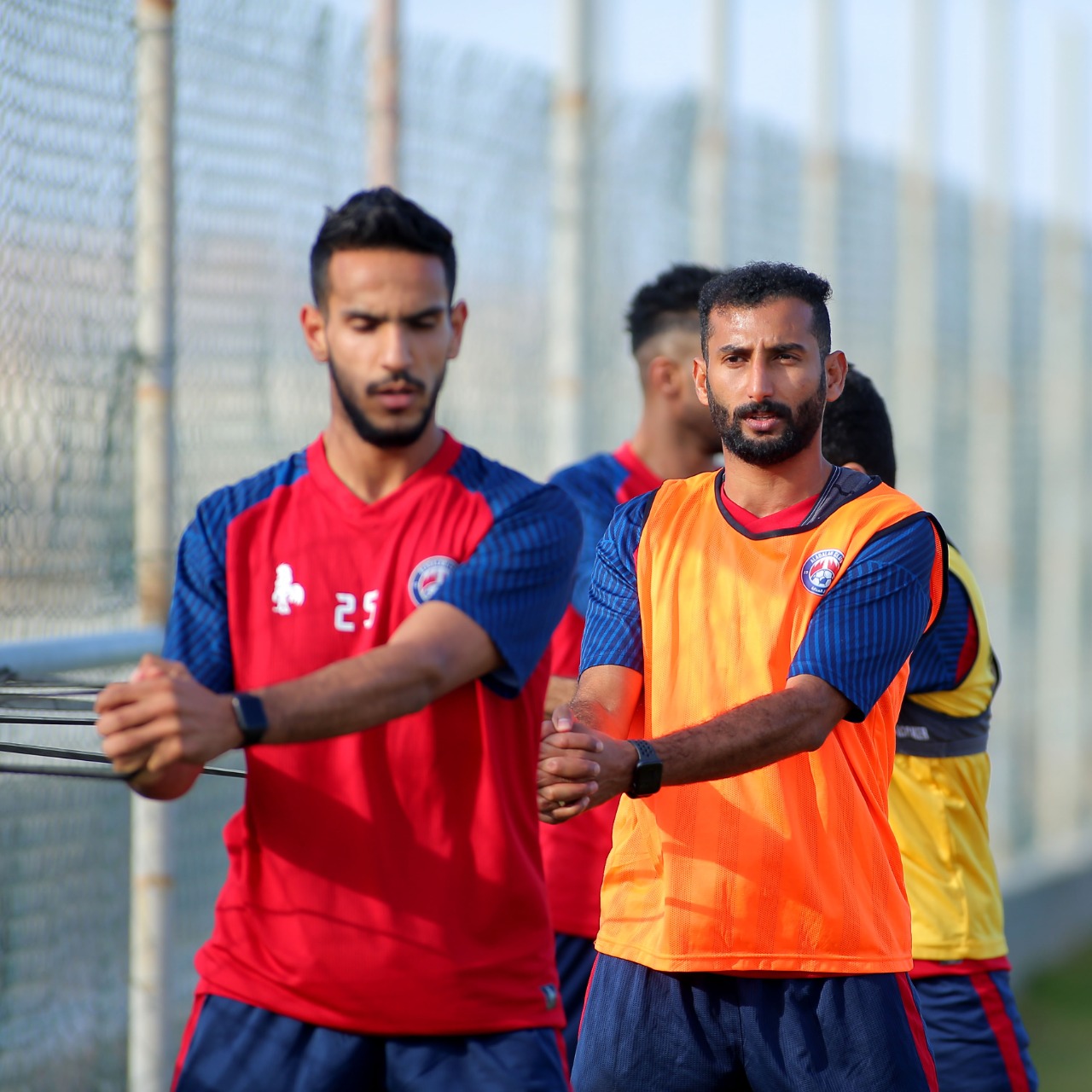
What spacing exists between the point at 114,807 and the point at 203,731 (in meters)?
2.11

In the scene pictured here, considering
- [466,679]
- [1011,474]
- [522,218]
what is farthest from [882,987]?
[1011,474]

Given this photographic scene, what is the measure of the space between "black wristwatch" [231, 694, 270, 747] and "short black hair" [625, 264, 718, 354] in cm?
220

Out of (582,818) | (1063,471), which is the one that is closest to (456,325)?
(582,818)

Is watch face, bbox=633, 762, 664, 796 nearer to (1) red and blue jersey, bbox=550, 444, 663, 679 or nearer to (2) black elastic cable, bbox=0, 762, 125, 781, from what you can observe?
(2) black elastic cable, bbox=0, 762, 125, 781

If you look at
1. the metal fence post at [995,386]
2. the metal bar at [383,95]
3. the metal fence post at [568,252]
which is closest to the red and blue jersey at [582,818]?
the metal bar at [383,95]

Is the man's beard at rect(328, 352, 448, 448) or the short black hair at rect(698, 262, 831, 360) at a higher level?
the short black hair at rect(698, 262, 831, 360)

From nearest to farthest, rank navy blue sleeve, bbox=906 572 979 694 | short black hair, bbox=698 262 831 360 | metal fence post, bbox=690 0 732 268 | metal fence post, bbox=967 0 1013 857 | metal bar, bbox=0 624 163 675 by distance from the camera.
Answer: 1. short black hair, bbox=698 262 831 360
2. navy blue sleeve, bbox=906 572 979 694
3. metal bar, bbox=0 624 163 675
4. metal fence post, bbox=690 0 732 268
5. metal fence post, bbox=967 0 1013 857

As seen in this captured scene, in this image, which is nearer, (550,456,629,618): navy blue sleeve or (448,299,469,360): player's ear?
(448,299,469,360): player's ear

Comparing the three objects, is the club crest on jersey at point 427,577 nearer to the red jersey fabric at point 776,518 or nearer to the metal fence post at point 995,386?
the red jersey fabric at point 776,518

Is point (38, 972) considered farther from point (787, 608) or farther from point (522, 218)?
point (522, 218)

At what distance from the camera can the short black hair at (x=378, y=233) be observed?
8.73 feet

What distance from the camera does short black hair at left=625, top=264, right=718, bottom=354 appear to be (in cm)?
425

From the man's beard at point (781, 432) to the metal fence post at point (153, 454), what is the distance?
177 centimetres

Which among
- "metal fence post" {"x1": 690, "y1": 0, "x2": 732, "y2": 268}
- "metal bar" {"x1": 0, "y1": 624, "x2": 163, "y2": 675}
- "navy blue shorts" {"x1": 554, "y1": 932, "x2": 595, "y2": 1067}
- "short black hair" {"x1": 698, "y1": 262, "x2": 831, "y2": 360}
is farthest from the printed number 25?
"metal fence post" {"x1": 690, "y1": 0, "x2": 732, "y2": 268}
